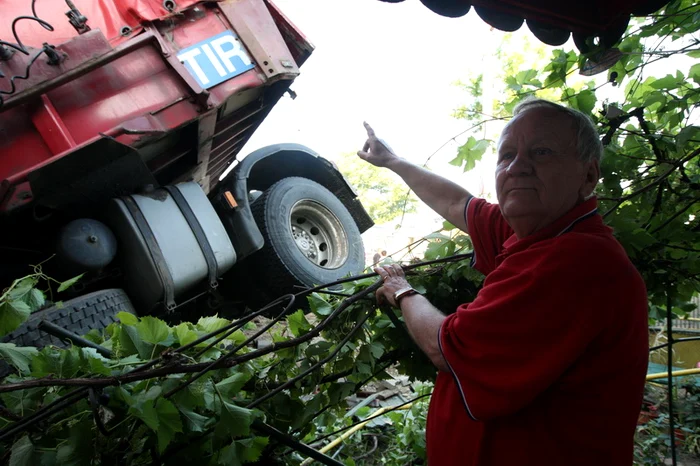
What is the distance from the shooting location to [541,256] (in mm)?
1153

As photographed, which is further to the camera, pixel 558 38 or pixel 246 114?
pixel 246 114

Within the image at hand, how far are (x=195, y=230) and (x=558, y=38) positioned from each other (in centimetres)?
260

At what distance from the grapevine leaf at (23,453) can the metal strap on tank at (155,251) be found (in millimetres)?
1915

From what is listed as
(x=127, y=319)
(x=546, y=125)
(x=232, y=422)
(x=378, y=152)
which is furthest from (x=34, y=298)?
(x=546, y=125)

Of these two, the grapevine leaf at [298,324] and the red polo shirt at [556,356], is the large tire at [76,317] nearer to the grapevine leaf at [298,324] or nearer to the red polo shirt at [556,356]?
the grapevine leaf at [298,324]

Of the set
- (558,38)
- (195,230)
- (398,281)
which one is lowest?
(398,281)

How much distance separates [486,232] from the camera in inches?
66.5

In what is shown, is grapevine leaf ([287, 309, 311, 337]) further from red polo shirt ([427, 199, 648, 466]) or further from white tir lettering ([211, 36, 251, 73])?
white tir lettering ([211, 36, 251, 73])

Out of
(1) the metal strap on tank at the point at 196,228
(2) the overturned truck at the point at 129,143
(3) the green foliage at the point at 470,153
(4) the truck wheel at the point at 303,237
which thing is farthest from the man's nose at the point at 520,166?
(4) the truck wheel at the point at 303,237

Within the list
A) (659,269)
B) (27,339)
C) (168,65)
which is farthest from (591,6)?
(27,339)

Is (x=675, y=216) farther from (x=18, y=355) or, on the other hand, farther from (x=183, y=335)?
(x=18, y=355)

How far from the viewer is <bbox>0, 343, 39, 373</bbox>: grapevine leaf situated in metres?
1.29

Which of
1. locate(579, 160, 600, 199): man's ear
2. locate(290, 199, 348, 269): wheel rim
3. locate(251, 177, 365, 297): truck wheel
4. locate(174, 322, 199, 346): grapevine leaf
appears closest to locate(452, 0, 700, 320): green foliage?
locate(579, 160, 600, 199): man's ear

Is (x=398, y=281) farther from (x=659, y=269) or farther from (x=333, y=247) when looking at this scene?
(x=333, y=247)
